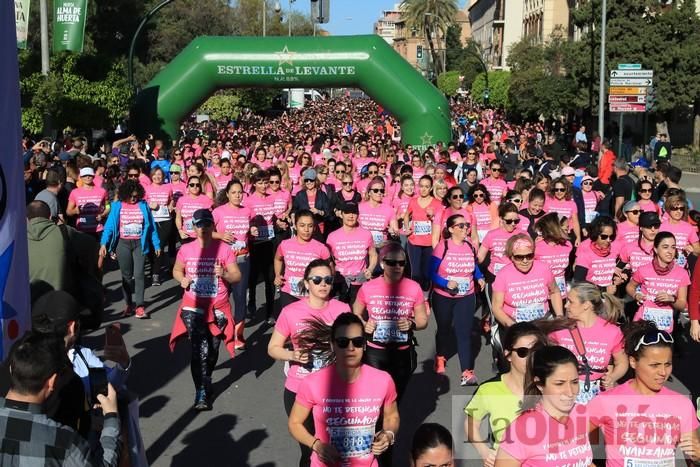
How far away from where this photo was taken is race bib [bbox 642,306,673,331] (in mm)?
7547

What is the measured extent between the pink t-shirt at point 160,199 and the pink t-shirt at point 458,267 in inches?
210

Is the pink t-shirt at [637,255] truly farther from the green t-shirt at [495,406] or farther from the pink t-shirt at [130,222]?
the pink t-shirt at [130,222]

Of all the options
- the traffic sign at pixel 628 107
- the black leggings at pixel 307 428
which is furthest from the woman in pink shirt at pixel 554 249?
the traffic sign at pixel 628 107

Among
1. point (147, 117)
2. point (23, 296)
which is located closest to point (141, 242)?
point (23, 296)

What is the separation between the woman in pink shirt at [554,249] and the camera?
8.12 m

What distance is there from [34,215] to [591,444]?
4157 millimetres

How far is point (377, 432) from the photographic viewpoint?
448 cm

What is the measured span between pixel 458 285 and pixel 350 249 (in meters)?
1.04

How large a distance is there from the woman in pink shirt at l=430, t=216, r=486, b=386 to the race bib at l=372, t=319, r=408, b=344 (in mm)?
1779

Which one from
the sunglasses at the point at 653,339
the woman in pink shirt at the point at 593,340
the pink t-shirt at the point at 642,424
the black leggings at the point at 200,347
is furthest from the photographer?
the black leggings at the point at 200,347

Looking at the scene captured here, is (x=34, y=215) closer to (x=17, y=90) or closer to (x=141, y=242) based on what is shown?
(x=17, y=90)

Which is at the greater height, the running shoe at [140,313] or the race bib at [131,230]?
the race bib at [131,230]

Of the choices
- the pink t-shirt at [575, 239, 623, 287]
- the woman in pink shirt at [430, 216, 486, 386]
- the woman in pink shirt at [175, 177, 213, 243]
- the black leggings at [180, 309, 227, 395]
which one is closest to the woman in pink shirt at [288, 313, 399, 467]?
the black leggings at [180, 309, 227, 395]

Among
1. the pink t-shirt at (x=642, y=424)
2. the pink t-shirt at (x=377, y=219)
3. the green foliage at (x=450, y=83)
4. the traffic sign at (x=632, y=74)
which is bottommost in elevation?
the pink t-shirt at (x=642, y=424)
